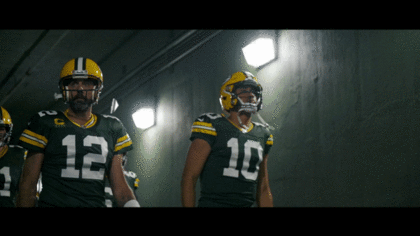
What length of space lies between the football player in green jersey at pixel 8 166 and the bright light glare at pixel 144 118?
160 inches

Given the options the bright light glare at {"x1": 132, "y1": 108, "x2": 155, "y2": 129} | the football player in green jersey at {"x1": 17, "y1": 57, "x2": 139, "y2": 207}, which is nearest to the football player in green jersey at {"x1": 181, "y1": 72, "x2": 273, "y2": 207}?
the football player in green jersey at {"x1": 17, "y1": 57, "x2": 139, "y2": 207}

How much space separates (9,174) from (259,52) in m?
3.17

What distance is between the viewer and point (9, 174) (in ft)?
13.6

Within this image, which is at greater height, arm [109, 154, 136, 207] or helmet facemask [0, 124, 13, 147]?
helmet facemask [0, 124, 13, 147]

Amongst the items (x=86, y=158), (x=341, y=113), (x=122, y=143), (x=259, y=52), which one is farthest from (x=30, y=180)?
(x=259, y=52)

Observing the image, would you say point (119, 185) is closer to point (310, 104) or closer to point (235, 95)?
point (235, 95)

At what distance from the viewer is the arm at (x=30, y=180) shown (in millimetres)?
2727

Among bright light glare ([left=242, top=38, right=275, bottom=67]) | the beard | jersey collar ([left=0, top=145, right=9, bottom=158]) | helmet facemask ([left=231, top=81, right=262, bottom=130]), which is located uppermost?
bright light glare ([left=242, top=38, right=275, bottom=67])

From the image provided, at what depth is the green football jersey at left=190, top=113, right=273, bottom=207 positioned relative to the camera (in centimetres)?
307

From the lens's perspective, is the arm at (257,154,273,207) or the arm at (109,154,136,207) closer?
the arm at (109,154,136,207)

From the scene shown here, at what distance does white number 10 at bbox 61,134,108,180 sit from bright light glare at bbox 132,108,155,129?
5.39m

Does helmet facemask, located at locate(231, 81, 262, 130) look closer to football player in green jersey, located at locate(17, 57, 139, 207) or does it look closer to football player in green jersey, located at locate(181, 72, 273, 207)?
football player in green jersey, located at locate(181, 72, 273, 207)
